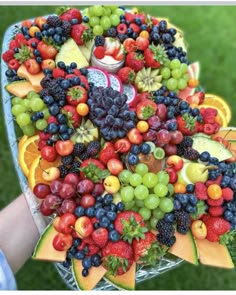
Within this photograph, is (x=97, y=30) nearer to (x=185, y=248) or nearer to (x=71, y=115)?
(x=71, y=115)

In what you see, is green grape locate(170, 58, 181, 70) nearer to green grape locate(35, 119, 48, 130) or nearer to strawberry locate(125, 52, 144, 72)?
strawberry locate(125, 52, 144, 72)

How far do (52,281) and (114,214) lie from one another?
89 cm

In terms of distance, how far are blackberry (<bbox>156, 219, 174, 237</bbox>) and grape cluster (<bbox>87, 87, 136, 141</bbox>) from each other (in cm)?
35

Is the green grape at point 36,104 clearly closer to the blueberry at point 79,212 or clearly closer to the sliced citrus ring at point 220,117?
the blueberry at point 79,212

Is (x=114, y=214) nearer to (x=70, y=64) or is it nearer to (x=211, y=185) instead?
(x=211, y=185)

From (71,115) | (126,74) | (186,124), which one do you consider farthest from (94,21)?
(186,124)

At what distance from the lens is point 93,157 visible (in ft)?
5.20

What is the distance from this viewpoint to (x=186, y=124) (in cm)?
167

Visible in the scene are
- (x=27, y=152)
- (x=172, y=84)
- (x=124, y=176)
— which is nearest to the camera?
(x=124, y=176)

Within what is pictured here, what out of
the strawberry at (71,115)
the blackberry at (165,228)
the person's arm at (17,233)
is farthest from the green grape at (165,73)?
the person's arm at (17,233)

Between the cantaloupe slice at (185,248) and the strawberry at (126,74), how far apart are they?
26.3 inches

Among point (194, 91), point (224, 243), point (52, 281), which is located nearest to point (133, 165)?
point (224, 243)

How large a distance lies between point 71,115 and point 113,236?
0.48m

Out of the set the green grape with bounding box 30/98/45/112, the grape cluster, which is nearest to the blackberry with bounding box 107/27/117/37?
the grape cluster
